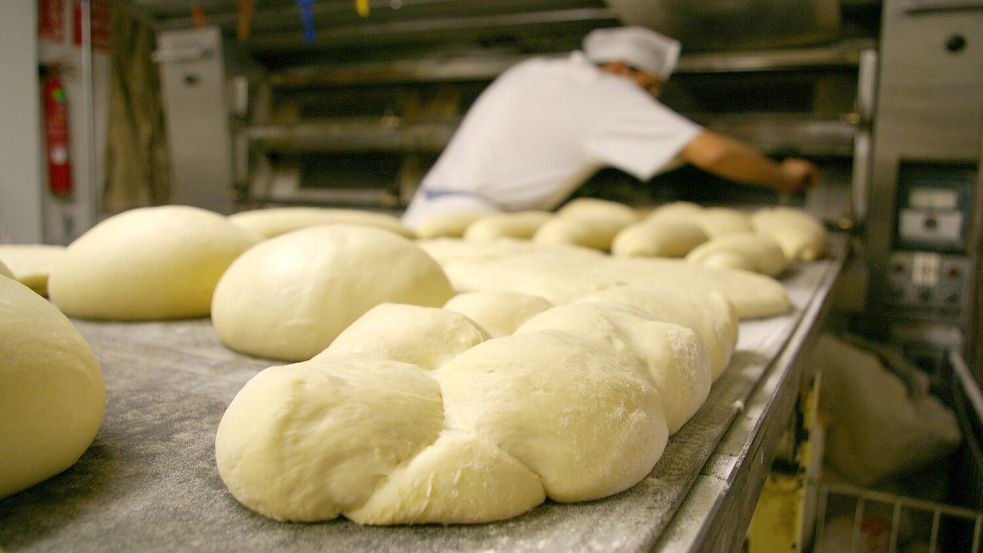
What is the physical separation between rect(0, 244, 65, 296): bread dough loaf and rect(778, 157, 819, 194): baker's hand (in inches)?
88.7

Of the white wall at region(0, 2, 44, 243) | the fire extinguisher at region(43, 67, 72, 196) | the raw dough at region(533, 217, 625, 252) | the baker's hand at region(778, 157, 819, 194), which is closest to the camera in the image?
the raw dough at region(533, 217, 625, 252)

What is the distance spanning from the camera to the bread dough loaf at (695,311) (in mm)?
951

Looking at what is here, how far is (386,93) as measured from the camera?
3457mm

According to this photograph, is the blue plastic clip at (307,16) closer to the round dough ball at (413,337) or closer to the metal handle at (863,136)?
the metal handle at (863,136)

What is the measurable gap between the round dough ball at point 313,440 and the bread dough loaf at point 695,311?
44cm

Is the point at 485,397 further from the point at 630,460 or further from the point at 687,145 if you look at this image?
the point at 687,145

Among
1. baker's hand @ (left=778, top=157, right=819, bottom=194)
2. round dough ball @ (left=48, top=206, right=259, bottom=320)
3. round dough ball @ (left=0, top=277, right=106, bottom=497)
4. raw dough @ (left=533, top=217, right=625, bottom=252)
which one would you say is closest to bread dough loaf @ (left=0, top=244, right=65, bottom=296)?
round dough ball @ (left=48, top=206, right=259, bottom=320)

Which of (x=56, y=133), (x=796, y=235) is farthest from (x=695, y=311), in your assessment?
(x=56, y=133)

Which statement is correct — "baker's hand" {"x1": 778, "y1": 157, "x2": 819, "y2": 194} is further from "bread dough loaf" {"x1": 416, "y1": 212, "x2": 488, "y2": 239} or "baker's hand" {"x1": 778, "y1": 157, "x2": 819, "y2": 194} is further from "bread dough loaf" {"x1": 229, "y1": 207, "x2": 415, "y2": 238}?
"bread dough loaf" {"x1": 229, "y1": 207, "x2": 415, "y2": 238}

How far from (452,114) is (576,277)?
2.18m

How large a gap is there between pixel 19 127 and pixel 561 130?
268 centimetres

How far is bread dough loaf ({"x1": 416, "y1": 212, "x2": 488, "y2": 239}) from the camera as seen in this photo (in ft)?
7.09

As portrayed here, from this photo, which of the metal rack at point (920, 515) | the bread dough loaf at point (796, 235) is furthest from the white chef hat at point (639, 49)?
the metal rack at point (920, 515)

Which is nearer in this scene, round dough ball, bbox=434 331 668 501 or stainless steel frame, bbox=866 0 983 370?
round dough ball, bbox=434 331 668 501
